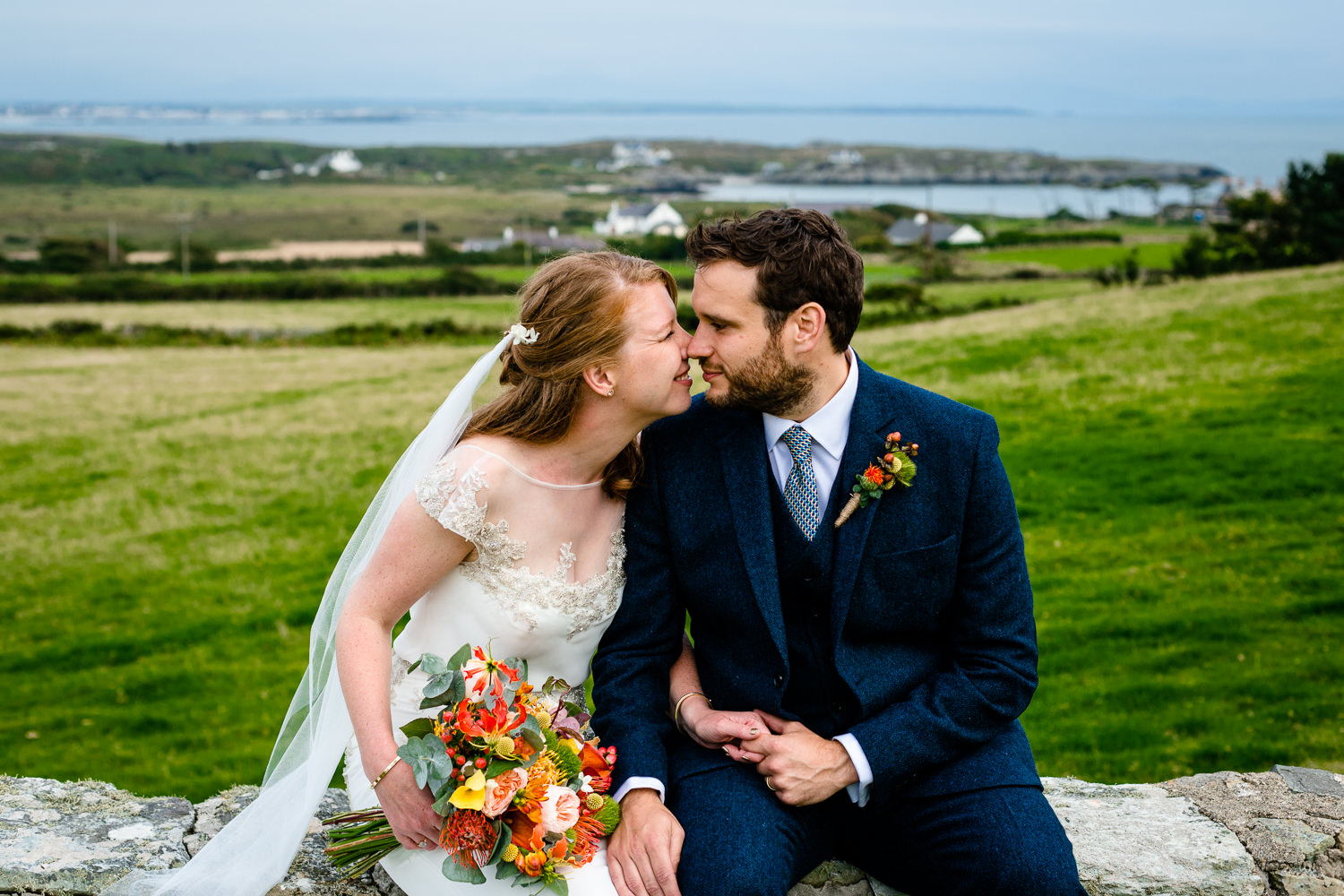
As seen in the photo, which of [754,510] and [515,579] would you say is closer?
[754,510]

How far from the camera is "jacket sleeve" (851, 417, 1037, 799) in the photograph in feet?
10.7

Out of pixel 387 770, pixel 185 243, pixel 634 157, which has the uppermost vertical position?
pixel 634 157

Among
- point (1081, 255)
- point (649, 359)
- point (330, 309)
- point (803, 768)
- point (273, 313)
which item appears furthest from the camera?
point (1081, 255)

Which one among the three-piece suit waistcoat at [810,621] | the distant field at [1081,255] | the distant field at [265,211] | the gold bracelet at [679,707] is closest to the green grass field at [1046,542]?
the three-piece suit waistcoat at [810,621]

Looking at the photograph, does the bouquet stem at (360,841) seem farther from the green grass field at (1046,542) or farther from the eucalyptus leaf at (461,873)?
the green grass field at (1046,542)

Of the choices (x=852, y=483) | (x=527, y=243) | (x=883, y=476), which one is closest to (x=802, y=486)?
(x=852, y=483)

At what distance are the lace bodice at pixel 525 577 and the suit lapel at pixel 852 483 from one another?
0.85 meters

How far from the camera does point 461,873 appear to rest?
294 centimetres

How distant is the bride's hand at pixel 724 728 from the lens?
10.9ft

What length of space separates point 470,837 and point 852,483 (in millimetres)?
1655

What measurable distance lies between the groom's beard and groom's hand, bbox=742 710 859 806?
1.13m

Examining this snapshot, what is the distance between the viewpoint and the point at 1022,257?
6322 centimetres

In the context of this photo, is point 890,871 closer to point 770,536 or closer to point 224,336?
point 770,536

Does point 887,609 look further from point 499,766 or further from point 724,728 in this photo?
point 499,766
